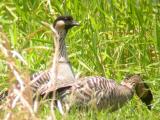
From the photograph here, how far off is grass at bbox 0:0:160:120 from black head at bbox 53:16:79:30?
0.23 metres

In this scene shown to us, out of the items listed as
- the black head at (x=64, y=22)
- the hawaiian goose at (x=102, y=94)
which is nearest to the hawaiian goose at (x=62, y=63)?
the black head at (x=64, y=22)

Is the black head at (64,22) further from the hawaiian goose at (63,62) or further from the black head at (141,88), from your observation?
the black head at (141,88)

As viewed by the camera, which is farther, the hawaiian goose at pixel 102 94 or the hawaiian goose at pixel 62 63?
the hawaiian goose at pixel 62 63

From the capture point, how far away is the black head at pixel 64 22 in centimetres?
1040

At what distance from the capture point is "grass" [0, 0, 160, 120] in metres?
10.5

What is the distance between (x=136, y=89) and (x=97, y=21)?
1318 millimetres

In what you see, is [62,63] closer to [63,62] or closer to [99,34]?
[63,62]

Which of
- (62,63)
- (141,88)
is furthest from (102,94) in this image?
(141,88)

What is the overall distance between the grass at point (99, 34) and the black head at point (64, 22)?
226mm

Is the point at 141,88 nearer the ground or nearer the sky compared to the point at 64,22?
nearer the ground

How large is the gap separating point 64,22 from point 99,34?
2.33 feet

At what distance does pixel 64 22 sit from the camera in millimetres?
10422

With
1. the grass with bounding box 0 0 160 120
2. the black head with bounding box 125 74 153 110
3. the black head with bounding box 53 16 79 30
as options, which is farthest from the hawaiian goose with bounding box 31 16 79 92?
the black head with bounding box 125 74 153 110

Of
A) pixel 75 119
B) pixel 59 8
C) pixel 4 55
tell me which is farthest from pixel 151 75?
pixel 4 55
